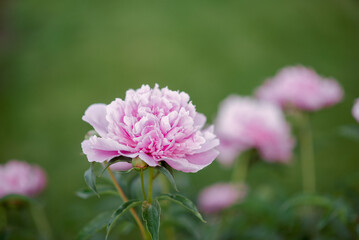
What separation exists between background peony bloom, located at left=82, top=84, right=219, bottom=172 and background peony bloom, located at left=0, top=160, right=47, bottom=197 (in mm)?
678

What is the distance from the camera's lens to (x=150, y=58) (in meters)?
3.66

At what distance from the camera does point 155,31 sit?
3.95 m

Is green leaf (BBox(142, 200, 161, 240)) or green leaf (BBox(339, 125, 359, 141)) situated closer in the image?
green leaf (BBox(142, 200, 161, 240))

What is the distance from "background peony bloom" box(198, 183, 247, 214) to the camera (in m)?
1.60

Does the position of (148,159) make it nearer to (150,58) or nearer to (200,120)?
(200,120)

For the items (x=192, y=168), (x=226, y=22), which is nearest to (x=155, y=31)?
(x=226, y=22)

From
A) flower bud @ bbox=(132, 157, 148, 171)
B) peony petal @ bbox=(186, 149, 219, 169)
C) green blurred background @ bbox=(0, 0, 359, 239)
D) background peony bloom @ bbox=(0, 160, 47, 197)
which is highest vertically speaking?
green blurred background @ bbox=(0, 0, 359, 239)

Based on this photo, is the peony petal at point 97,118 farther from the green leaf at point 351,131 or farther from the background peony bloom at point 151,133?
the green leaf at point 351,131

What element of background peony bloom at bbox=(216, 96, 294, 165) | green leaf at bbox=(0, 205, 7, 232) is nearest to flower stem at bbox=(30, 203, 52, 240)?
green leaf at bbox=(0, 205, 7, 232)

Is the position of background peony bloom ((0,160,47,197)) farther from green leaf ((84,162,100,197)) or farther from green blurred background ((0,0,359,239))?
green blurred background ((0,0,359,239))

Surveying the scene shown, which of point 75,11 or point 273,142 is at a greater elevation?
point 75,11

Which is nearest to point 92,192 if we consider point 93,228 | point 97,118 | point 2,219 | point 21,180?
point 93,228

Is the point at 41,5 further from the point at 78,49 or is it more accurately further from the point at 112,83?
the point at 112,83

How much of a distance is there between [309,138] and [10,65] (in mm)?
3141
